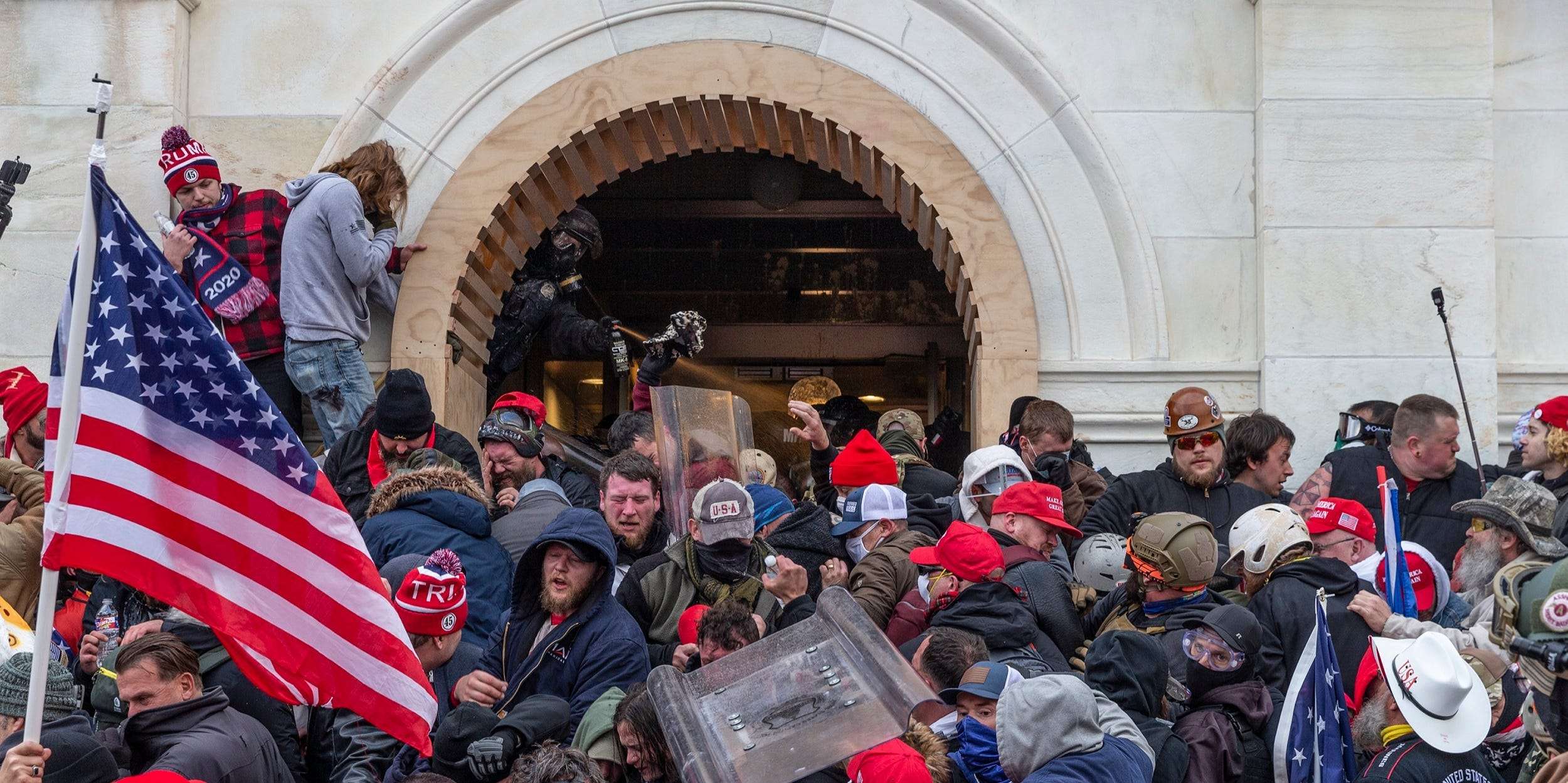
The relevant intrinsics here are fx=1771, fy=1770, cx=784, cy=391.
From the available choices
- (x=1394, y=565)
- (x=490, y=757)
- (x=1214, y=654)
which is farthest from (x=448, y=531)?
(x=1394, y=565)

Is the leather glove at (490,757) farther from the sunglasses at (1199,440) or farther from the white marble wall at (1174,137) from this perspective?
the white marble wall at (1174,137)

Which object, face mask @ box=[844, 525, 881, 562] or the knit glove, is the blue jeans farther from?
face mask @ box=[844, 525, 881, 562]

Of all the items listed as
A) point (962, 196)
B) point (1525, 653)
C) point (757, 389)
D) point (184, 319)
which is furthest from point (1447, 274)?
point (184, 319)

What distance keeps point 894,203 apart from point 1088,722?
5.58 meters

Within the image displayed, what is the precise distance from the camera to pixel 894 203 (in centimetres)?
1048

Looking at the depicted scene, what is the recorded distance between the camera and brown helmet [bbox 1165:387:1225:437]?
8.35 meters

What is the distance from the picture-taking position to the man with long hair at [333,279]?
936 cm

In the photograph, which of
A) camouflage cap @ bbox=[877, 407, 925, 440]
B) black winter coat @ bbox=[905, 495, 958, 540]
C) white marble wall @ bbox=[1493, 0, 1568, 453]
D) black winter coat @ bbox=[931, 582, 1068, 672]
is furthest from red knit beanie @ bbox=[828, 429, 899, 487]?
white marble wall @ bbox=[1493, 0, 1568, 453]

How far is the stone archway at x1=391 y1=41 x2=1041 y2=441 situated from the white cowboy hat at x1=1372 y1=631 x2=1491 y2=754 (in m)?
4.38

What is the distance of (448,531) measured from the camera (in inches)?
278

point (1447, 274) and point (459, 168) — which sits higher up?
point (459, 168)

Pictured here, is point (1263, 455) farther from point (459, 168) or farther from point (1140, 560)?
point (459, 168)

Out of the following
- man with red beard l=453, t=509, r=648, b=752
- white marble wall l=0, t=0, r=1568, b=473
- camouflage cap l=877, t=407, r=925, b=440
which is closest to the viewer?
man with red beard l=453, t=509, r=648, b=752

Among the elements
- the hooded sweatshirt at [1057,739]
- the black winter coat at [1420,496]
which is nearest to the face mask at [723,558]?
the hooded sweatshirt at [1057,739]
